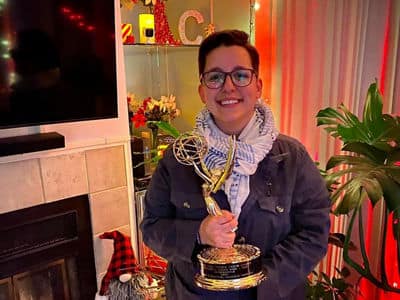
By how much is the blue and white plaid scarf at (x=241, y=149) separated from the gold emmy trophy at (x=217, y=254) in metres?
0.05

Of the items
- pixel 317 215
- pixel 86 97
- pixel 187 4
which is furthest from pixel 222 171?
pixel 187 4

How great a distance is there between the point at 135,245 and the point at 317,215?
1.47 metres

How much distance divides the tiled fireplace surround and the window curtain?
1.02 m

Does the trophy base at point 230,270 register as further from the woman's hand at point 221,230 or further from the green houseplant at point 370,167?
the green houseplant at point 370,167

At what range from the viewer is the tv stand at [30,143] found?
1.48 metres

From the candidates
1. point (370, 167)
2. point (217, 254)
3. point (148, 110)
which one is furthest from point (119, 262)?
point (370, 167)

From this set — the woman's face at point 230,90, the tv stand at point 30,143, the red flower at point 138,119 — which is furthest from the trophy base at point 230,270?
the red flower at point 138,119

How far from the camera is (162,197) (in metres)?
0.98

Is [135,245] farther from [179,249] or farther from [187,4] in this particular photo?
[187,4]

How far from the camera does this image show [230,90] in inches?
35.2

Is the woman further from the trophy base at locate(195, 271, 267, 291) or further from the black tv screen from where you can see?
the black tv screen

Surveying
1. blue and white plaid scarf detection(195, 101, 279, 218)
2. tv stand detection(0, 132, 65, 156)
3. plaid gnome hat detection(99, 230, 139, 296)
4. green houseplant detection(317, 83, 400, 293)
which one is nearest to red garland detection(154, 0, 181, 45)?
tv stand detection(0, 132, 65, 156)

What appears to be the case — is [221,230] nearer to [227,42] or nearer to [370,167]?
[227,42]

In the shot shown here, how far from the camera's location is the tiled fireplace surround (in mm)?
1663
